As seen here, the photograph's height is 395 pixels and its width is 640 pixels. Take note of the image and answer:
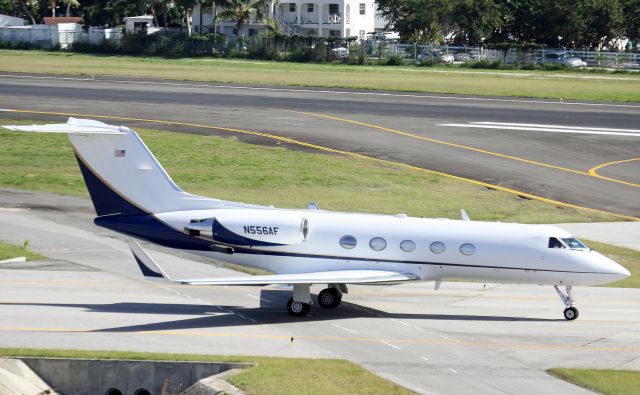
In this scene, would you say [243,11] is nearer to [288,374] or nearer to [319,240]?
[319,240]

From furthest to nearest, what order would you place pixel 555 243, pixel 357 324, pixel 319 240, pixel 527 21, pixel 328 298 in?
pixel 527 21, pixel 328 298, pixel 319 240, pixel 555 243, pixel 357 324

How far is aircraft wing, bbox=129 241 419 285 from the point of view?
2557 centimetres

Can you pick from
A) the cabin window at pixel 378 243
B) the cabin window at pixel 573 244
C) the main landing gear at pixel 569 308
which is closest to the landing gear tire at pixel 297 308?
the cabin window at pixel 378 243

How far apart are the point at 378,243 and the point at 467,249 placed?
2262 mm

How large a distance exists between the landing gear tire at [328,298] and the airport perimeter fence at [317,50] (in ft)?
270

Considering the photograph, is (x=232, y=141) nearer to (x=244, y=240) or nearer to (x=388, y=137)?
(x=388, y=137)

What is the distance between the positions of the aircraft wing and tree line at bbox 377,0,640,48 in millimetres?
101140

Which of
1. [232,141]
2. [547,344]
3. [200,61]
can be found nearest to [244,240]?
[547,344]

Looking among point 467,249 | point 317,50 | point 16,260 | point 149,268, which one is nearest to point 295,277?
point 149,268

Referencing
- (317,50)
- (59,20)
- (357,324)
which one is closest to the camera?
(357,324)

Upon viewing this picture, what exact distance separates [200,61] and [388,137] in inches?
2095

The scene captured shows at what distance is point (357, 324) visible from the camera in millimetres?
26641

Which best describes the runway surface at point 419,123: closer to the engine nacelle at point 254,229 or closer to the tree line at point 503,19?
the engine nacelle at point 254,229

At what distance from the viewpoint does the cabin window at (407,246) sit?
27.1 metres
